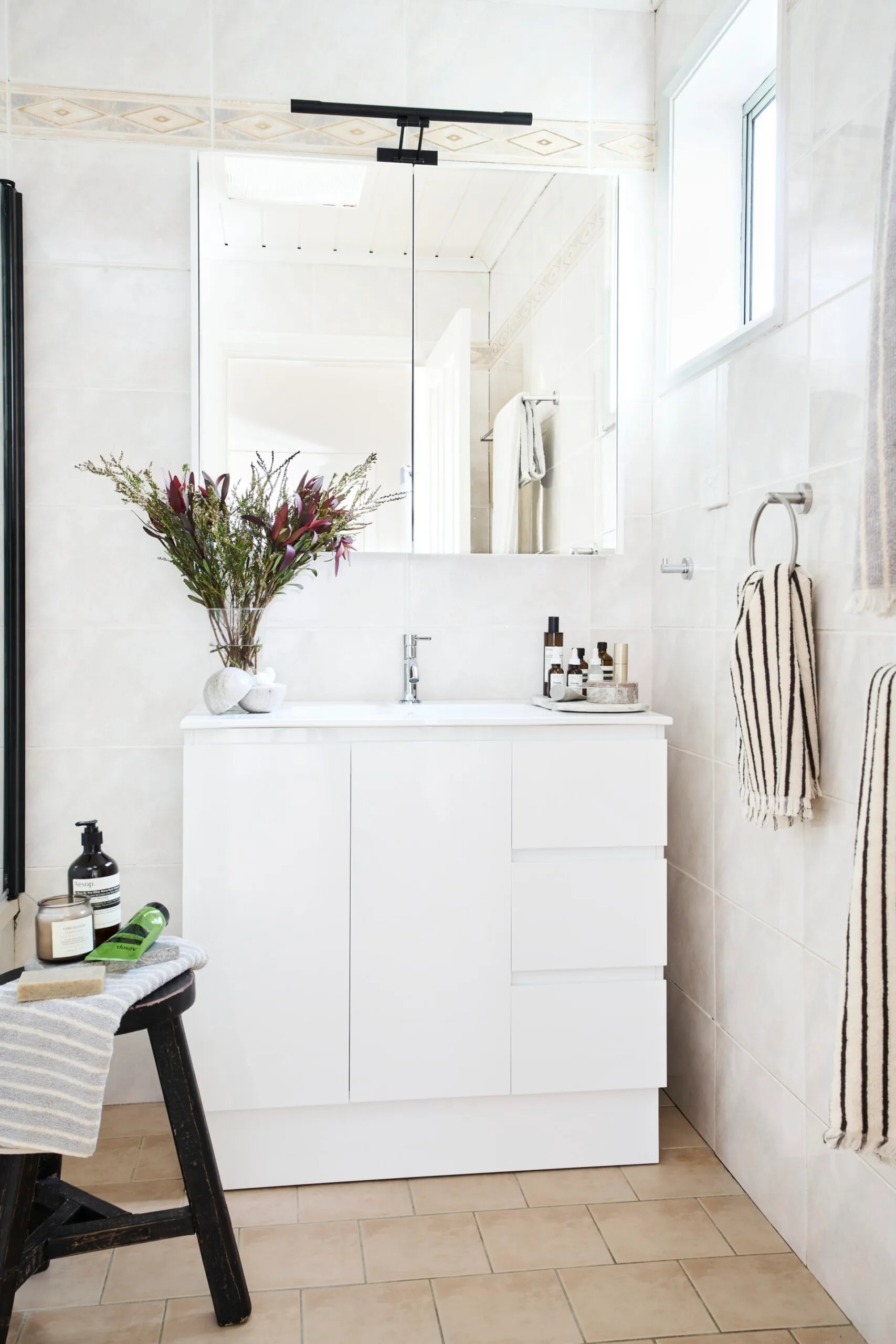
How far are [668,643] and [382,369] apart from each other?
92 centimetres

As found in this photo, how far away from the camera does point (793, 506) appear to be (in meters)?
1.77

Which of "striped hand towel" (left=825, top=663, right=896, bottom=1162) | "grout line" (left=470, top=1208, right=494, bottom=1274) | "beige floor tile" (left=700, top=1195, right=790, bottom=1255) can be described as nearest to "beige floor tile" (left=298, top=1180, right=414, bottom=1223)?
"grout line" (left=470, top=1208, right=494, bottom=1274)

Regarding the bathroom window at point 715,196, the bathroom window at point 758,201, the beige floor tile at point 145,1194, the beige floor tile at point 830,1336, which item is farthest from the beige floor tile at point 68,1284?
the bathroom window at point 758,201

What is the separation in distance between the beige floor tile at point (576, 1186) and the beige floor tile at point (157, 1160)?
2.30ft

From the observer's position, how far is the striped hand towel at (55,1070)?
1366 mm

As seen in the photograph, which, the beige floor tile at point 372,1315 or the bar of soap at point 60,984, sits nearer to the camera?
the bar of soap at point 60,984

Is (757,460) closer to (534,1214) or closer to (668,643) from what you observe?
(668,643)

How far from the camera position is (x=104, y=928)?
162cm

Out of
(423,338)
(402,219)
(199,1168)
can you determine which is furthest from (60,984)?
(402,219)

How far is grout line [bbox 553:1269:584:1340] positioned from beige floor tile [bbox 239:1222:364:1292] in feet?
1.07

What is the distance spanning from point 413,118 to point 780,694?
1.59 m

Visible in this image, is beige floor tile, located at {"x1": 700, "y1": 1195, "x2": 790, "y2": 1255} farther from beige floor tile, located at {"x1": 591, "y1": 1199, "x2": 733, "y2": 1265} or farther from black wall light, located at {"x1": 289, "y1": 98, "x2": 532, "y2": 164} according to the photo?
black wall light, located at {"x1": 289, "y1": 98, "x2": 532, "y2": 164}

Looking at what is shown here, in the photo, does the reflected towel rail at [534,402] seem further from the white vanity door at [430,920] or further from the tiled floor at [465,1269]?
the tiled floor at [465,1269]

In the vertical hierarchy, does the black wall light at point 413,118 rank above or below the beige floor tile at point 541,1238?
above
